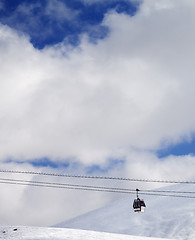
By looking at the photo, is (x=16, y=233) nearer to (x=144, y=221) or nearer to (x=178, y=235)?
(x=178, y=235)

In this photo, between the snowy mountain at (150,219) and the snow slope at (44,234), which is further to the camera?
the snowy mountain at (150,219)

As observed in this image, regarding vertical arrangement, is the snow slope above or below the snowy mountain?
below

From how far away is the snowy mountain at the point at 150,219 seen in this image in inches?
4026

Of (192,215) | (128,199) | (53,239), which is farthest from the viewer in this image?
(128,199)

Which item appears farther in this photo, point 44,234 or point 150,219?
point 150,219

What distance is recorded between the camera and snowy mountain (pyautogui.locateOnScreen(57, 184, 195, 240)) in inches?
4026

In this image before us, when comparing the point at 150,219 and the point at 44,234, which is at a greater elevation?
the point at 150,219

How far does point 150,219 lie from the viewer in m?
121

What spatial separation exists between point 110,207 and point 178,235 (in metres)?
64.9

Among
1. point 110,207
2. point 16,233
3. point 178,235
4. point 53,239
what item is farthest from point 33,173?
point 110,207

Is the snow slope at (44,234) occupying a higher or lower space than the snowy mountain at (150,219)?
lower

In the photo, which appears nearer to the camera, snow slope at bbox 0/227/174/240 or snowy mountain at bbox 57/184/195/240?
snow slope at bbox 0/227/174/240

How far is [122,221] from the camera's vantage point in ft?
412

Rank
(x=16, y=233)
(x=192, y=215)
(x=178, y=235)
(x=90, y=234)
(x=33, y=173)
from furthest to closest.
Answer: (x=192, y=215)
(x=178, y=235)
(x=90, y=234)
(x=16, y=233)
(x=33, y=173)
